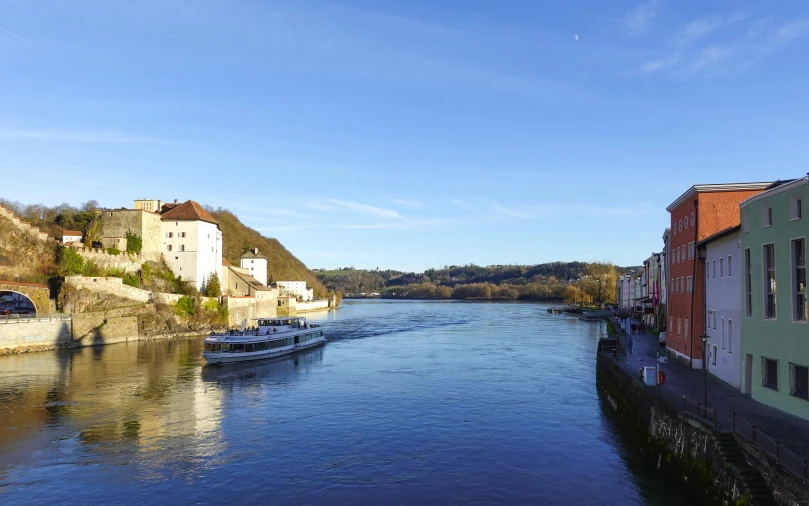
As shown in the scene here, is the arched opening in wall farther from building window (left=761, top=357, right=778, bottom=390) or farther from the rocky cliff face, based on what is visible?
building window (left=761, top=357, right=778, bottom=390)

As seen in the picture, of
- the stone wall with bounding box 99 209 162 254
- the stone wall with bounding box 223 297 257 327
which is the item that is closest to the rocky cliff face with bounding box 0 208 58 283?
the stone wall with bounding box 99 209 162 254

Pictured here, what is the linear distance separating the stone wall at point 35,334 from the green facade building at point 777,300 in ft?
169

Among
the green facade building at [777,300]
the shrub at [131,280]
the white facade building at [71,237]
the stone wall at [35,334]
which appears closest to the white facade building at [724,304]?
the green facade building at [777,300]

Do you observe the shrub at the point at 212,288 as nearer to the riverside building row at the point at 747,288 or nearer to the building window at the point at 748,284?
the riverside building row at the point at 747,288

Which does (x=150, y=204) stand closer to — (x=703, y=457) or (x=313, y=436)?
(x=313, y=436)

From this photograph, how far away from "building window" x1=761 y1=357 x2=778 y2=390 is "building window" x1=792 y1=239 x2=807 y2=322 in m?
2.26

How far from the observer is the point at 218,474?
60.9ft

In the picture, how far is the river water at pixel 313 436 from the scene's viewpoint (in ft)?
56.7

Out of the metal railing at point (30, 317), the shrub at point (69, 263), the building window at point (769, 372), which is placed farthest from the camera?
the shrub at point (69, 263)

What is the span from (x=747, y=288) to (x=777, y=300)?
317 cm

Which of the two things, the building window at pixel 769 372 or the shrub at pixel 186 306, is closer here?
the building window at pixel 769 372

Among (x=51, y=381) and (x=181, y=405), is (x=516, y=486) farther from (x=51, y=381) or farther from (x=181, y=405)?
(x=51, y=381)

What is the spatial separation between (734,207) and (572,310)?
103 m

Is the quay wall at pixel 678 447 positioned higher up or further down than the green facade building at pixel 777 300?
further down
